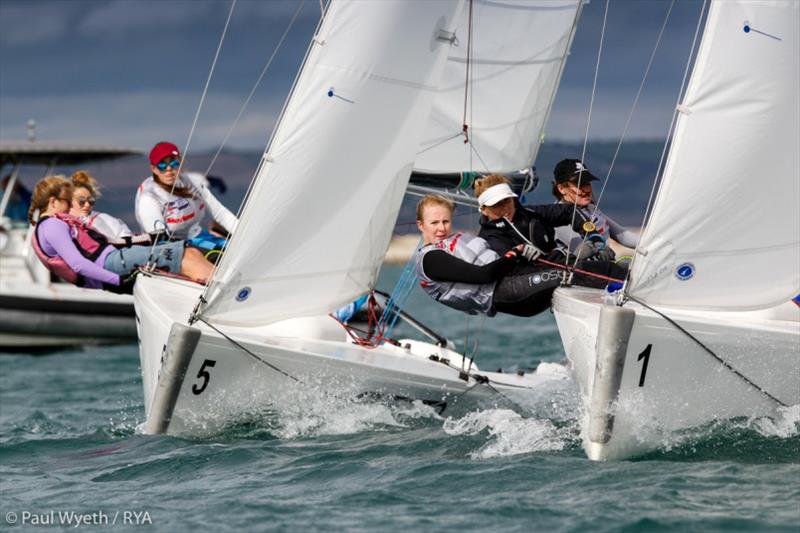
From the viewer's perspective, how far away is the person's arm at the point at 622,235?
8.50 m

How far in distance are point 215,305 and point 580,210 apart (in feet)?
7.37

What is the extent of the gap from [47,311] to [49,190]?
8.24 metres

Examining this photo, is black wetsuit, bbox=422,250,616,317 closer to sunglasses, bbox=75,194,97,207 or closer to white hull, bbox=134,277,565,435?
white hull, bbox=134,277,565,435

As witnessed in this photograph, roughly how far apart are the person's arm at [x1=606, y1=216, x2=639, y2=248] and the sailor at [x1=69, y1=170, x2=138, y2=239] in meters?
3.17

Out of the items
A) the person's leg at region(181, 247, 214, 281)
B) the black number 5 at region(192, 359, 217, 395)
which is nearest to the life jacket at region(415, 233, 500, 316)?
the black number 5 at region(192, 359, 217, 395)

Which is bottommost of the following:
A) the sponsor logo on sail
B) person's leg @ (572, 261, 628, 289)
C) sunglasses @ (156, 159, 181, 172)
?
person's leg @ (572, 261, 628, 289)

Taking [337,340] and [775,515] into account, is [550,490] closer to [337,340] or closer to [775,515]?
[775,515]

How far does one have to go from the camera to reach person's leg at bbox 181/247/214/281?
8.80m

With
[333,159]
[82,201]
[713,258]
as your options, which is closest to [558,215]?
[333,159]

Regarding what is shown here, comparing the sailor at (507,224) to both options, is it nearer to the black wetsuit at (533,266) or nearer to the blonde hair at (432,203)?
the black wetsuit at (533,266)

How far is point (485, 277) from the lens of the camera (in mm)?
7371

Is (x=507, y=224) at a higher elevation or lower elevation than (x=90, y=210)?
higher

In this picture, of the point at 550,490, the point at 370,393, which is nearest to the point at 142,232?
the point at 370,393

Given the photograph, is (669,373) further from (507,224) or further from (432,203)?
→ (432,203)
